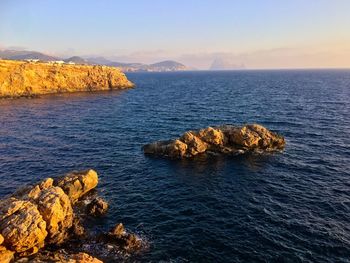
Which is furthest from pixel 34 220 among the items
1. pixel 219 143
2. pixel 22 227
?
pixel 219 143

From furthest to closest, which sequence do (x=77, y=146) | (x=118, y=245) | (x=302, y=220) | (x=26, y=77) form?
(x=26, y=77), (x=77, y=146), (x=302, y=220), (x=118, y=245)

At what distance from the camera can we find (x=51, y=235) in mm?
34750

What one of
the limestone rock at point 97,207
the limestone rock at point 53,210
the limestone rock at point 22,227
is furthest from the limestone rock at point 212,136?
the limestone rock at point 22,227

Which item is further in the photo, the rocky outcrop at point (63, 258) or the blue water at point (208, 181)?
the blue water at point (208, 181)

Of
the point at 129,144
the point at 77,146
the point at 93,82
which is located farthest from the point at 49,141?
the point at 93,82

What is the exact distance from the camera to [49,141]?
240ft

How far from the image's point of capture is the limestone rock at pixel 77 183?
44.8 m

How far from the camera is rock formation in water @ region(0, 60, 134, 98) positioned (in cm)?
13975

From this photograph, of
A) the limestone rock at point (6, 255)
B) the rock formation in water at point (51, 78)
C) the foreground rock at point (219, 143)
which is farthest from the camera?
the rock formation in water at point (51, 78)

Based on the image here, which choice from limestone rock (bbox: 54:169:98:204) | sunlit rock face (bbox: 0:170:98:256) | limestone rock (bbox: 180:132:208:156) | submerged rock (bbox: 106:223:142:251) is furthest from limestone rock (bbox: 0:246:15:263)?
limestone rock (bbox: 180:132:208:156)

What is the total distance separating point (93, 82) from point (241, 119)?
10710cm

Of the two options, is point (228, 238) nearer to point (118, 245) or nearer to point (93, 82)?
point (118, 245)

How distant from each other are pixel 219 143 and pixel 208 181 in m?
15.4

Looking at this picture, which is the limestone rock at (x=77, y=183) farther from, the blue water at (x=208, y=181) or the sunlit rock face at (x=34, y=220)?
the sunlit rock face at (x=34, y=220)
